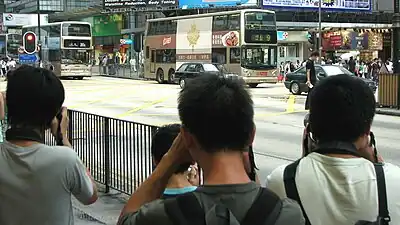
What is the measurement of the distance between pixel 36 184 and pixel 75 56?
41972 millimetres

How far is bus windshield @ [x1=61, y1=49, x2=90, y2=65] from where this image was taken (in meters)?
43.3

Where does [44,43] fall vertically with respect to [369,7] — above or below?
below

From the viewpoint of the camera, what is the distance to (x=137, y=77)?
161ft

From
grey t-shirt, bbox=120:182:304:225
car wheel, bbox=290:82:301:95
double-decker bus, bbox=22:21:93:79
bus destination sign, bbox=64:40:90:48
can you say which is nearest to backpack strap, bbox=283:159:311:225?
grey t-shirt, bbox=120:182:304:225

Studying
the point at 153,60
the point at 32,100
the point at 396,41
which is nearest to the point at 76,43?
the point at 153,60

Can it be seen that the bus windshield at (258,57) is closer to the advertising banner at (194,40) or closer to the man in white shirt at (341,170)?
the advertising banner at (194,40)

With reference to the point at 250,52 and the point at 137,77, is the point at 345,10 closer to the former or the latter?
the point at 137,77

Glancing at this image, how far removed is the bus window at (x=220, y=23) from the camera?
3484 centimetres

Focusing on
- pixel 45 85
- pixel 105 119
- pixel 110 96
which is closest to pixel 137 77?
pixel 110 96

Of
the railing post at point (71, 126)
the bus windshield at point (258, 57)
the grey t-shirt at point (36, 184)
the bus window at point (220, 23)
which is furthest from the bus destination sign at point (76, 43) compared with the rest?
the grey t-shirt at point (36, 184)

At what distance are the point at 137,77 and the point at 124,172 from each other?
41.5m

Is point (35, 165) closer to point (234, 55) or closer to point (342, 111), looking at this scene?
point (342, 111)

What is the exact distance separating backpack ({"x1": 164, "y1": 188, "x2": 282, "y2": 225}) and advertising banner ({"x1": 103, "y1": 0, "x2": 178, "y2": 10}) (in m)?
51.4

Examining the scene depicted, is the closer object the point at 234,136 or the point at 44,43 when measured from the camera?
the point at 234,136
